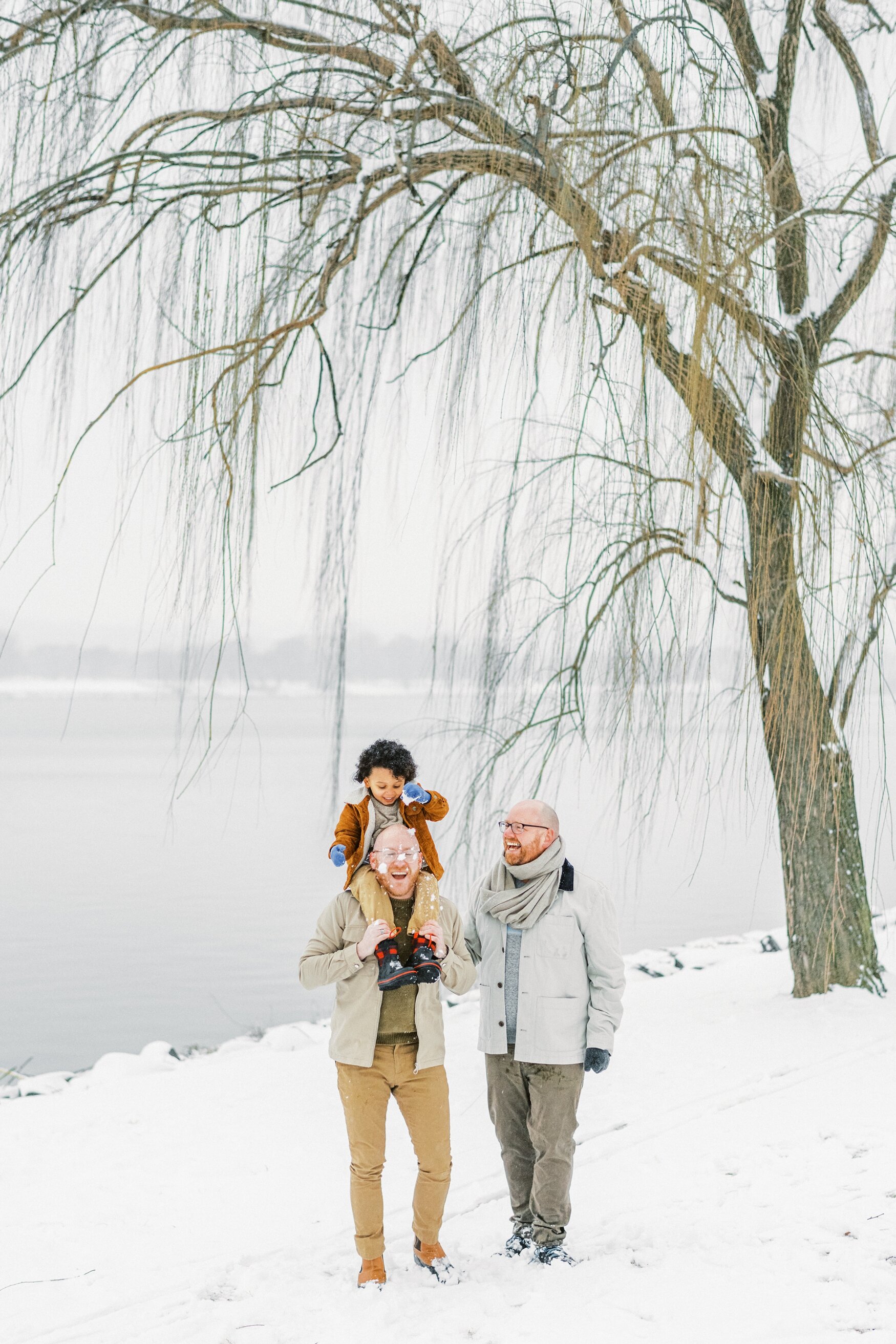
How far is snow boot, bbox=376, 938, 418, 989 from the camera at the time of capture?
236cm

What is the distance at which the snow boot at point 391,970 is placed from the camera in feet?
7.73

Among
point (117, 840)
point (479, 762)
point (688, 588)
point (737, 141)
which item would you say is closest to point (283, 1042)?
point (479, 762)

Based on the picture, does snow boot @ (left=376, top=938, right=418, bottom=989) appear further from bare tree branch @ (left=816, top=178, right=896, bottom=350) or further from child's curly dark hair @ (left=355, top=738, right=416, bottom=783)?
bare tree branch @ (left=816, top=178, right=896, bottom=350)

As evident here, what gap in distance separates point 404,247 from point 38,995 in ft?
27.4

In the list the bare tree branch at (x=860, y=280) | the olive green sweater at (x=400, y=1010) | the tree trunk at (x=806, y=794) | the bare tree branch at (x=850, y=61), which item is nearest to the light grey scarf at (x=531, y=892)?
the olive green sweater at (x=400, y=1010)

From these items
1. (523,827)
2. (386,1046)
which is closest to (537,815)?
(523,827)

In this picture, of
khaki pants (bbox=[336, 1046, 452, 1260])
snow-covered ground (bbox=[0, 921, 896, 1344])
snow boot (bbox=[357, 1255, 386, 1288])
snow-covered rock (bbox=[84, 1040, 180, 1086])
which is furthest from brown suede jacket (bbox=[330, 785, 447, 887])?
snow-covered rock (bbox=[84, 1040, 180, 1086])

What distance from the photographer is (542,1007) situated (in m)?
2.57

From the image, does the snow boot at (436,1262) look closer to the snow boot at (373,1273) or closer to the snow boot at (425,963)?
the snow boot at (373,1273)

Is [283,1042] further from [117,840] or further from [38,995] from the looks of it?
[117,840]

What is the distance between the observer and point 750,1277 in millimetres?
2445

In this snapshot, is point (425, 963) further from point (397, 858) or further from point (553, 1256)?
point (553, 1256)

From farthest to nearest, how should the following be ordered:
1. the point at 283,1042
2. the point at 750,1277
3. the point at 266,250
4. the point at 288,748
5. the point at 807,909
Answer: the point at 288,748, the point at 283,1042, the point at 807,909, the point at 266,250, the point at 750,1277

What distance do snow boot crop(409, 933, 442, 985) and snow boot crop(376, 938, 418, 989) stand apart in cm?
1
